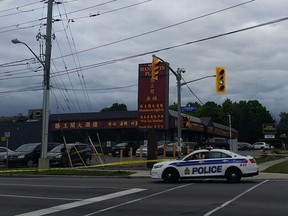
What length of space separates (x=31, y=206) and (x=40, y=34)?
65.4 ft

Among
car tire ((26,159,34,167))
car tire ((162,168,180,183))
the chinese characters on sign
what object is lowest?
car tire ((162,168,180,183))

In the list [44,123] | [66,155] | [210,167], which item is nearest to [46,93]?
[44,123]

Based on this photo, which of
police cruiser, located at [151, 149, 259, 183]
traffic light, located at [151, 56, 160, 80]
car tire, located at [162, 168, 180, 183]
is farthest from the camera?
traffic light, located at [151, 56, 160, 80]

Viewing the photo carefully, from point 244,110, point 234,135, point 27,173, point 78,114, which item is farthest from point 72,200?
point 244,110

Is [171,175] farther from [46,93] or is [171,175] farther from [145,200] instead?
[46,93]

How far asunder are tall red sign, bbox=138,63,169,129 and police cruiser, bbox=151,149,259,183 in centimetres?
900

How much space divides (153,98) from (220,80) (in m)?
5.24

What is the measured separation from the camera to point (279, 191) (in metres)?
15.6

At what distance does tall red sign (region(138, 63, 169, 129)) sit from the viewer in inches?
1128

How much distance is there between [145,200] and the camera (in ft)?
44.3

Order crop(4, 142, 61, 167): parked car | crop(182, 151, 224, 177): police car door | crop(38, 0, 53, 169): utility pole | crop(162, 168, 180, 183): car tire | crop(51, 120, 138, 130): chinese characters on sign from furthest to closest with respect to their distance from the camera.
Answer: crop(51, 120, 138, 130): chinese characters on sign < crop(4, 142, 61, 167): parked car < crop(38, 0, 53, 169): utility pole < crop(162, 168, 180, 183): car tire < crop(182, 151, 224, 177): police car door

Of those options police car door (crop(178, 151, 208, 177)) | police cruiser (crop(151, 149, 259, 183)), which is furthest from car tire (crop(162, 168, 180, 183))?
police car door (crop(178, 151, 208, 177))

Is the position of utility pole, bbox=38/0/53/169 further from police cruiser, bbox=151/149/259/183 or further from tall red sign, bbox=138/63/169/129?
police cruiser, bbox=151/149/259/183

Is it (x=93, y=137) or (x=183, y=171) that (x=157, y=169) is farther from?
(x=93, y=137)
